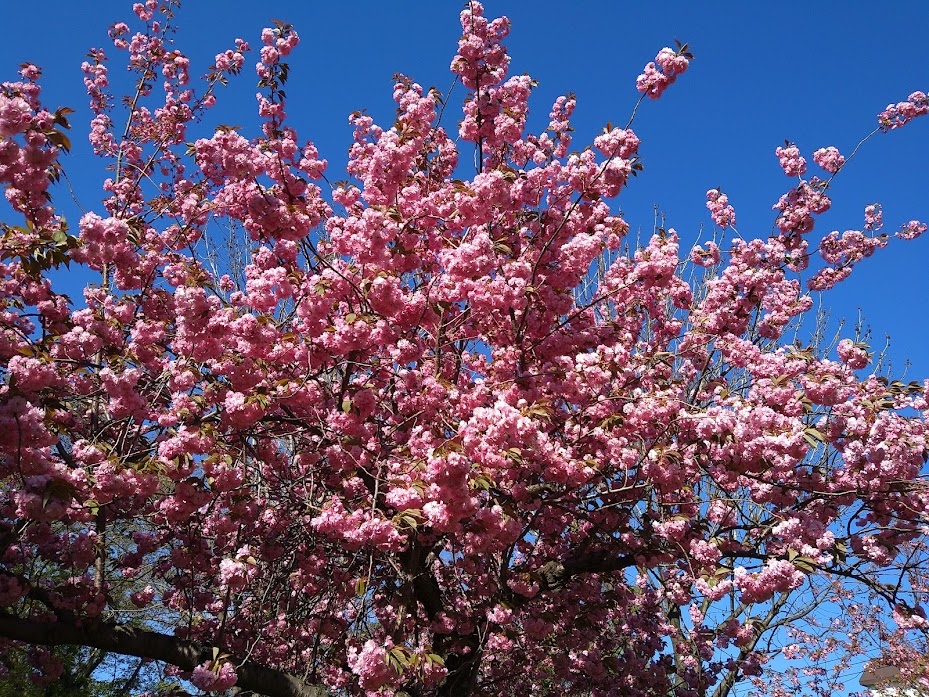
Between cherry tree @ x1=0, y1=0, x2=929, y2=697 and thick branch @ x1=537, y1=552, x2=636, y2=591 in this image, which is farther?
thick branch @ x1=537, y1=552, x2=636, y2=591

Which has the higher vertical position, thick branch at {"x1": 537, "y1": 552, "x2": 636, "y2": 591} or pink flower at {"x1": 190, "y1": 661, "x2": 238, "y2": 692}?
thick branch at {"x1": 537, "y1": 552, "x2": 636, "y2": 591}

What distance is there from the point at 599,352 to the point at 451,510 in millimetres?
1761

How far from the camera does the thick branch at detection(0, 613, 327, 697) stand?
13.3 ft

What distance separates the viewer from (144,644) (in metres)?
4.40

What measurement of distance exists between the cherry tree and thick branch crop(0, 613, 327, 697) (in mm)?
18

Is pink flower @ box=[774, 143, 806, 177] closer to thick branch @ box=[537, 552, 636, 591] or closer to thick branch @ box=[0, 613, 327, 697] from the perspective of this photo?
thick branch @ box=[537, 552, 636, 591]

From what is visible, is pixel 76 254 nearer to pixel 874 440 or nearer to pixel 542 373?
pixel 542 373

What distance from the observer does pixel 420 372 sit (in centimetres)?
494

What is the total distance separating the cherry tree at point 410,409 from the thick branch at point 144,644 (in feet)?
0.06

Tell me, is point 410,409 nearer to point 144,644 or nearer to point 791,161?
point 144,644

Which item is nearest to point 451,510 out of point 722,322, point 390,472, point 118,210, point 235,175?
point 390,472

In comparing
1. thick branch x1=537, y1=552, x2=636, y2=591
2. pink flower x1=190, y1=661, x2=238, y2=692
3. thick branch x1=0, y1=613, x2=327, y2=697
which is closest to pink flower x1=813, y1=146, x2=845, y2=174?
thick branch x1=537, y1=552, x2=636, y2=591

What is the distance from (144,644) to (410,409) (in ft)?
7.72

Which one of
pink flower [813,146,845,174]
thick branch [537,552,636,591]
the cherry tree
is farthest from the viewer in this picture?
pink flower [813,146,845,174]
